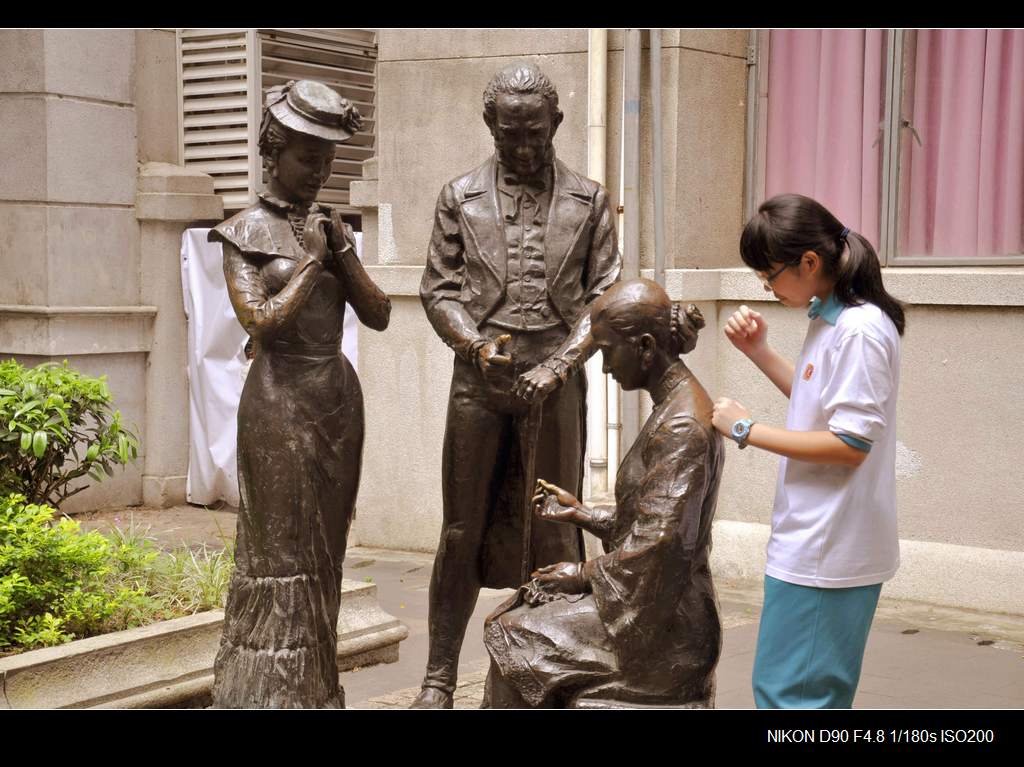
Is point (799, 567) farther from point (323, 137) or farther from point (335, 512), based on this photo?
point (323, 137)

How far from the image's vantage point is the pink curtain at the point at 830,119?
25.3 feet

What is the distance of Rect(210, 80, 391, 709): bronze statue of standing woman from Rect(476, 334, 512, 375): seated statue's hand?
38 cm

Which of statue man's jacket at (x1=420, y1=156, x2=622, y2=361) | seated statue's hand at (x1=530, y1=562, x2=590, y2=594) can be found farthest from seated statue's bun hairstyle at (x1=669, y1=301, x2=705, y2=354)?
statue man's jacket at (x1=420, y1=156, x2=622, y2=361)

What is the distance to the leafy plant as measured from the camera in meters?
5.76

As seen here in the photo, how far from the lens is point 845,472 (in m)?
3.35

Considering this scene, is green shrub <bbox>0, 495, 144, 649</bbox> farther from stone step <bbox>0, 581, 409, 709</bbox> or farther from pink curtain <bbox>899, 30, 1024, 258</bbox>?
pink curtain <bbox>899, 30, 1024, 258</bbox>

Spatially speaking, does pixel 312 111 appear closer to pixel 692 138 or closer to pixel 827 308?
pixel 827 308

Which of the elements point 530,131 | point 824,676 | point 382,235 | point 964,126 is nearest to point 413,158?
point 382,235

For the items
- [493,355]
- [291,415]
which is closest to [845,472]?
[493,355]

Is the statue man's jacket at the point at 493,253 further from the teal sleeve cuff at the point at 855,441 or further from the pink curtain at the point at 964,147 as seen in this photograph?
the pink curtain at the point at 964,147

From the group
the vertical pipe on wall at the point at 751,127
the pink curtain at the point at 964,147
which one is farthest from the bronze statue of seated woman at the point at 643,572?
the vertical pipe on wall at the point at 751,127

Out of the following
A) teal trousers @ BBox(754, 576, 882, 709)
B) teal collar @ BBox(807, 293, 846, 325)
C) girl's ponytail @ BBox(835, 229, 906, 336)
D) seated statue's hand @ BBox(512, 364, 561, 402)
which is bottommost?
teal trousers @ BBox(754, 576, 882, 709)

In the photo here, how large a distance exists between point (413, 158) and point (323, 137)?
164 inches

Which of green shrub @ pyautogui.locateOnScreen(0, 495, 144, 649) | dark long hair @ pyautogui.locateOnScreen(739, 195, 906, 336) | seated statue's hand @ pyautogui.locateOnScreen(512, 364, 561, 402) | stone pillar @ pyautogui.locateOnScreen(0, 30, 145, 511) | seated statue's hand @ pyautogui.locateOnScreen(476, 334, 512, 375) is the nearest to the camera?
dark long hair @ pyautogui.locateOnScreen(739, 195, 906, 336)
